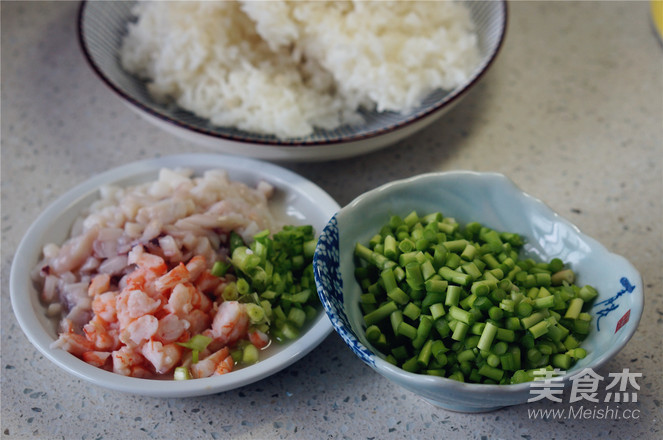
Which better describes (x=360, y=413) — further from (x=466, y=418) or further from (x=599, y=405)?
(x=599, y=405)

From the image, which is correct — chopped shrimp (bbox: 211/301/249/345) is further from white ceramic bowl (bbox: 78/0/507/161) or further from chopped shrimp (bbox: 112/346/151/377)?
white ceramic bowl (bbox: 78/0/507/161)

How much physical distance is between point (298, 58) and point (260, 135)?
0.28 metres

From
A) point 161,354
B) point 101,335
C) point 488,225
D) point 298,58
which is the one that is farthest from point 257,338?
point 298,58

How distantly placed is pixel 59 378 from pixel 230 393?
35 centimetres

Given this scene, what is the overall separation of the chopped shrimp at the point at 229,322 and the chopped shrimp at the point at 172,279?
93mm

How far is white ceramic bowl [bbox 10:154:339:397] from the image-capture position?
1.06m

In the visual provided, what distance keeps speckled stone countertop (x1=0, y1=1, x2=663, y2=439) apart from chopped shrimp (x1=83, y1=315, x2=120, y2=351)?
0.40 feet

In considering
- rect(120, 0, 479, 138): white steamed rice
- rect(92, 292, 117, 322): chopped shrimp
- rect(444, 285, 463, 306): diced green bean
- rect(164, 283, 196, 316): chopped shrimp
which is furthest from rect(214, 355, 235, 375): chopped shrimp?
rect(120, 0, 479, 138): white steamed rice

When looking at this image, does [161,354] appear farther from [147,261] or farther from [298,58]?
[298,58]

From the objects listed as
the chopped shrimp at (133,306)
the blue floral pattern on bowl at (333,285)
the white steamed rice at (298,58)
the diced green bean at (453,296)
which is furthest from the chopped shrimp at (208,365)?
the white steamed rice at (298,58)

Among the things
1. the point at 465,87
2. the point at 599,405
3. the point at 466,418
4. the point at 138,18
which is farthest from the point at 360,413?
the point at 138,18

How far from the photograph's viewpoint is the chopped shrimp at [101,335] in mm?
1122

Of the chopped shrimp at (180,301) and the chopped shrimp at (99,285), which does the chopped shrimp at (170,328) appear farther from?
the chopped shrimp at (99,285)

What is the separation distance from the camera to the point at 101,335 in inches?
44.2
